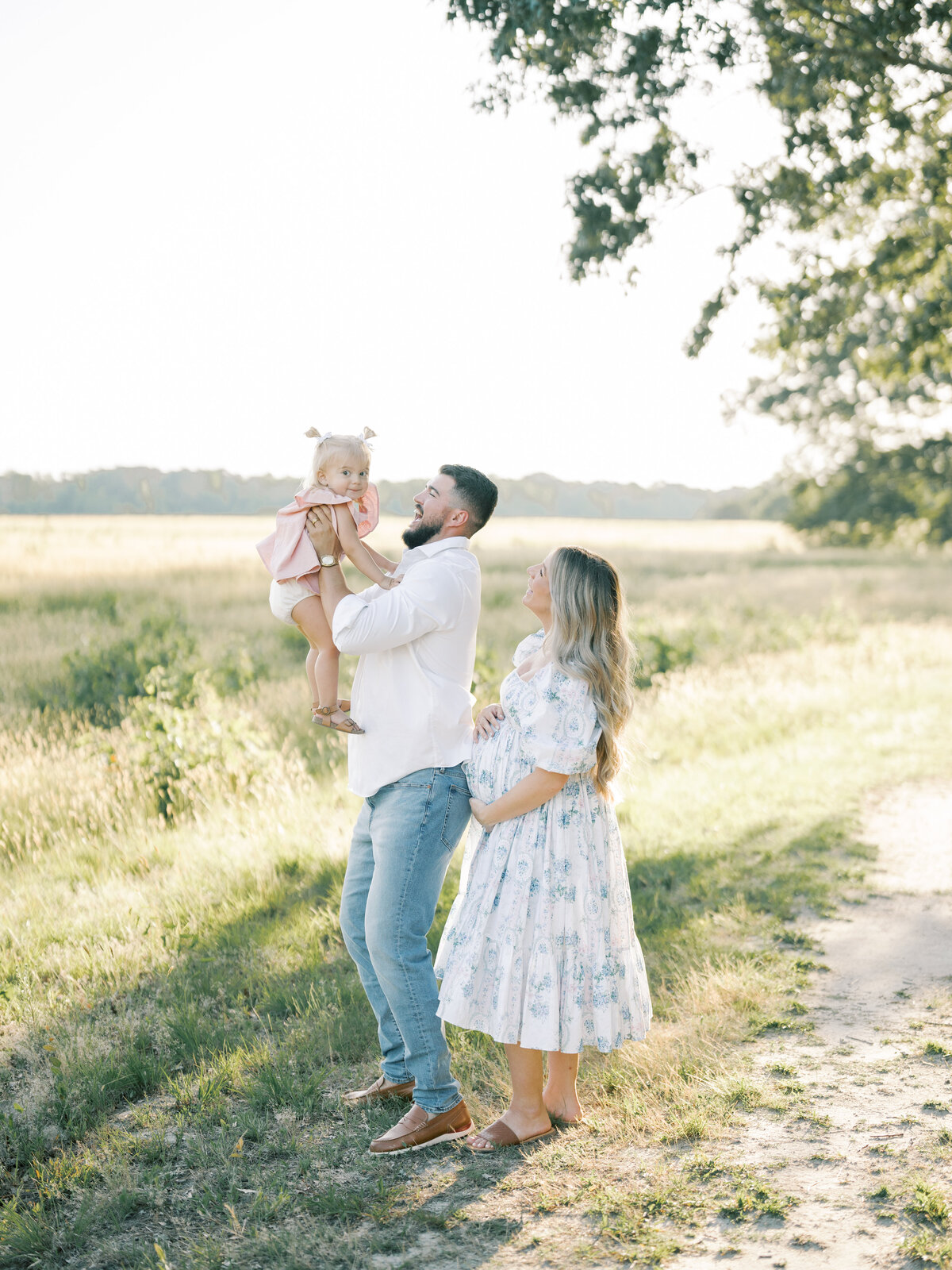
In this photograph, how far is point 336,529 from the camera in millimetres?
3441

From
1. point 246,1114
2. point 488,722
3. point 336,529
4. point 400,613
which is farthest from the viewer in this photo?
point 246,1114

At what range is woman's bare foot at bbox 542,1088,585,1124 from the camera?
3615 millimetres

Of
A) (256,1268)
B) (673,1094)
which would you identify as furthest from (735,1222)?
(256,1268)

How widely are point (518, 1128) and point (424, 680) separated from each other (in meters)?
1.57

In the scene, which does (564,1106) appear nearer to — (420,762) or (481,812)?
(481,812)

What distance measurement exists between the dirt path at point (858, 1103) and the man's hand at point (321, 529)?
2351mm

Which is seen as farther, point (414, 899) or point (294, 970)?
point (294, 970)

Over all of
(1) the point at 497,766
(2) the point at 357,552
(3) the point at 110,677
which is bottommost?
(3) the point at 110,677

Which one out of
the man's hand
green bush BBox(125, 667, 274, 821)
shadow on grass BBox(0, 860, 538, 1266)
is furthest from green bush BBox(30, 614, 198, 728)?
the man's hand

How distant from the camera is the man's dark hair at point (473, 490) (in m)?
3.46

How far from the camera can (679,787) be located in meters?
8.48

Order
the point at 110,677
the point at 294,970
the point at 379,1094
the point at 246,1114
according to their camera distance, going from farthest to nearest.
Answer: the point at 110,677 < the point at 294,970 < the point at 379,1094 < the point at 246,1114

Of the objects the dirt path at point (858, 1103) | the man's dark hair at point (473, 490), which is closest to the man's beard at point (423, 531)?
Result: the man's dark hair at point (473, 490)

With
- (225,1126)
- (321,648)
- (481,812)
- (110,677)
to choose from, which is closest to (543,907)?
(481,812)
